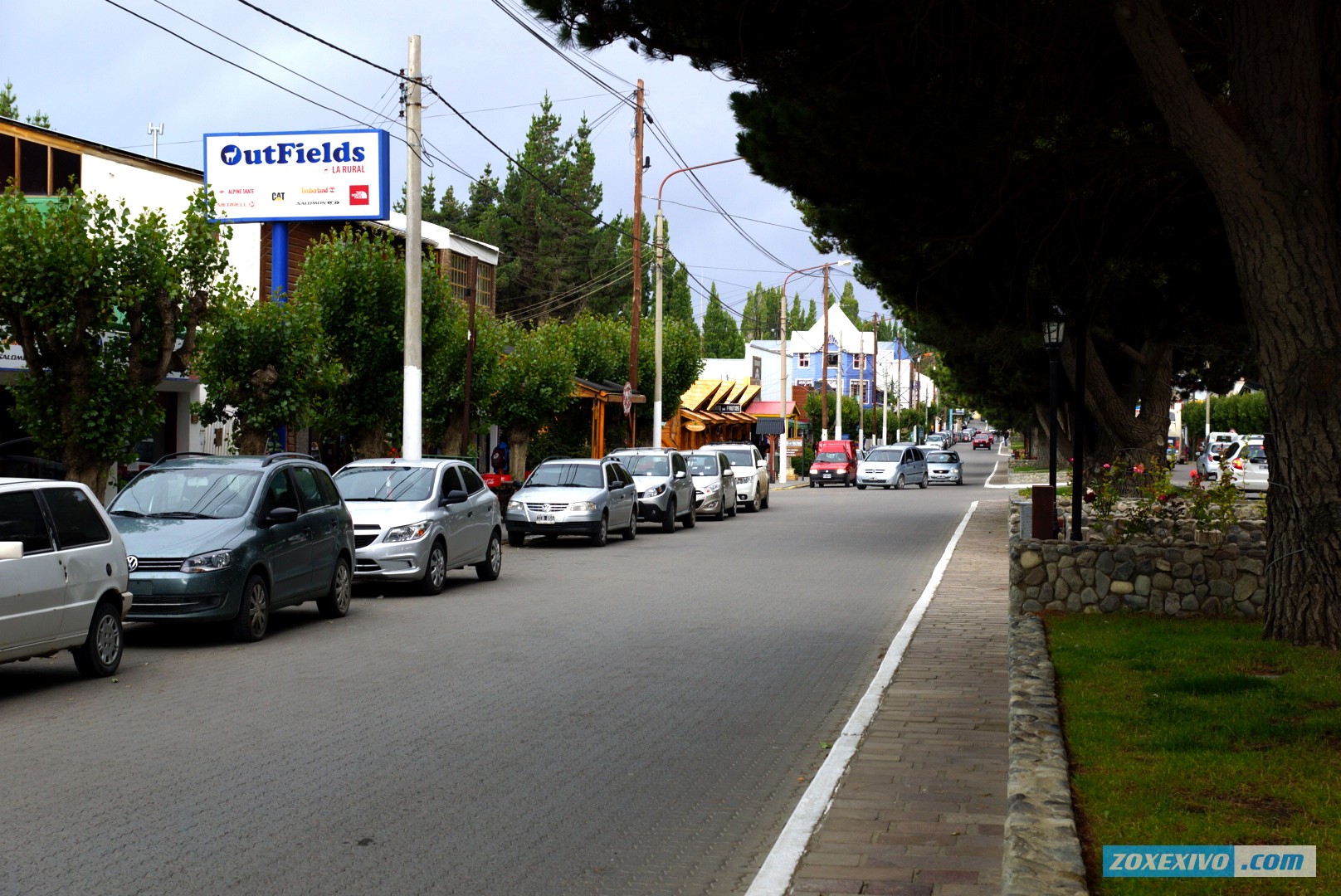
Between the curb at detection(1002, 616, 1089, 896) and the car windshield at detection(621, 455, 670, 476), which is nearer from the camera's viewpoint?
the curb at detection(1002, 616, 1089, 896)

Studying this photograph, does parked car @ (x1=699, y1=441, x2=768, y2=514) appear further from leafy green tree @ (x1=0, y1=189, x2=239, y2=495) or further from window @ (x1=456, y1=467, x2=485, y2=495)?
leafy green tree @ (x1=0, y1=189, x2=239, y2=495)

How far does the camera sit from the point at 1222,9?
13141 mm

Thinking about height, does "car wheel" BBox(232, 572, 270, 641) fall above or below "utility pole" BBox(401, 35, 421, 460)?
below

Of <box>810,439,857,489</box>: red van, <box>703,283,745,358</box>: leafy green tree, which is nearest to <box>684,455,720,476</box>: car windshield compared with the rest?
<box>810,439,857,489</box>: red van

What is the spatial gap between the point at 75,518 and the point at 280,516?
2.78m

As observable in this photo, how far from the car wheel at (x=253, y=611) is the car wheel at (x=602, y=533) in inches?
463

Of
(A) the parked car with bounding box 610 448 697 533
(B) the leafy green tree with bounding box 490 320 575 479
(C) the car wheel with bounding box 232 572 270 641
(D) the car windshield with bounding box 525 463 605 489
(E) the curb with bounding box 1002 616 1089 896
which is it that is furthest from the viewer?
(B) the leafy green tree with bounding box 490 320 575 479

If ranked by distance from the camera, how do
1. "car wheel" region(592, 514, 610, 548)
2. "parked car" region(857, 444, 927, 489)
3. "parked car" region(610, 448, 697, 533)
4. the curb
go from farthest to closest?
"parked car" region(857, 444, 927, 489) → "parked car" region(610, 448, 697, 533) → "car wheel" region(592, 514, 610, 548) → the curb

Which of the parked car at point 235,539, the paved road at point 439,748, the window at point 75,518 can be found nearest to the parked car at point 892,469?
the paved road at point 439,748

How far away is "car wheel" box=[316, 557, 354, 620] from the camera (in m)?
14.3

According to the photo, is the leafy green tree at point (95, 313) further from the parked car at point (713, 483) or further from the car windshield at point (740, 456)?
the car windshield at point (740, 456)

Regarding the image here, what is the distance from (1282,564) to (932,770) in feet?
16.2

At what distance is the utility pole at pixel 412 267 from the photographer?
21.7 m

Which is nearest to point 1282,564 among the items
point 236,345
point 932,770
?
point 932,770
